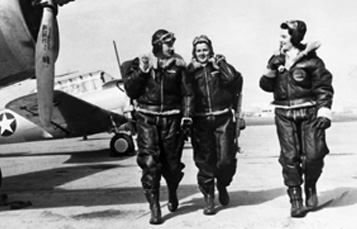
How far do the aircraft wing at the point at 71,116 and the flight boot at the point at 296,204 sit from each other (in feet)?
29.8

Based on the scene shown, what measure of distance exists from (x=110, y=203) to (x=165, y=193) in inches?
35.1

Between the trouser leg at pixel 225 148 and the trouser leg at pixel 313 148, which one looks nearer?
the trouser leg at pixel 313 148

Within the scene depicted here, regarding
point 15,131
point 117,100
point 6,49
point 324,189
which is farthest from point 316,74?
point 15,131

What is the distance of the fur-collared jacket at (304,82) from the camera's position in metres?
4.52

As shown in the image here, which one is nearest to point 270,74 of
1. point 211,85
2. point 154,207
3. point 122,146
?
point 211,85

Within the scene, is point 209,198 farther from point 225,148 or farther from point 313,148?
point 313,148

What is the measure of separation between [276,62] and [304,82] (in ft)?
1.18

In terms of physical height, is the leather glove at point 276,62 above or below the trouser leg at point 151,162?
above

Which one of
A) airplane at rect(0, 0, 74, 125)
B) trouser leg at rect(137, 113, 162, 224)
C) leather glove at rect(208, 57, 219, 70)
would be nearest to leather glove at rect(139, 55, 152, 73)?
trouser leg at rect(137, 113, 162, 224)

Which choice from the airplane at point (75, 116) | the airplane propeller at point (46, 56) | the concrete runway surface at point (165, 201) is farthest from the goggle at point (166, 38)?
the airplane at point (75, 116)

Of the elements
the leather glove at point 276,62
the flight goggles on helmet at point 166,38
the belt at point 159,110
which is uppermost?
the flight goggles on helmet at point 166,38

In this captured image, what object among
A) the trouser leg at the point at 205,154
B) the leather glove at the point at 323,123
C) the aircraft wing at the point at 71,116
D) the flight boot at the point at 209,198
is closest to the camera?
the leather glove at the point at 323,123

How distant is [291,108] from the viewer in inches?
182

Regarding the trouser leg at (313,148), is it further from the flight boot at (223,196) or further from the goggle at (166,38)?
the goggle at (166,38)
